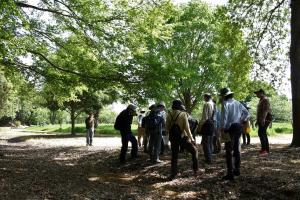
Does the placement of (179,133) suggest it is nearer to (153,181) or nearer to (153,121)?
(153,181)

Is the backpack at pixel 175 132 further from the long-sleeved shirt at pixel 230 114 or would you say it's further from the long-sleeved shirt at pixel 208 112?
the long-sleeved shirt at pixel 208 112

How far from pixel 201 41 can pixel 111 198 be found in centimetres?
3473

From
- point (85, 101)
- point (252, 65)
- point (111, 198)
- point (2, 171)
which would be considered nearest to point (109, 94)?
point (2, 171)

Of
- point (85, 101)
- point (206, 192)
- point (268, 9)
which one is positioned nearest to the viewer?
point (206, 192)

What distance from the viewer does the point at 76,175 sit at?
10984 millimetres

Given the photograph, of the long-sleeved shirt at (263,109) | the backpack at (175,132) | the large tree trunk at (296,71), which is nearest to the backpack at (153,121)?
the backpack at (175,132)

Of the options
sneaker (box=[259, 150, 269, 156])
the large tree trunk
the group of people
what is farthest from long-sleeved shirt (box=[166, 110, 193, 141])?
the large tree trunk

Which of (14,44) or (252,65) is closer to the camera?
(14,44)

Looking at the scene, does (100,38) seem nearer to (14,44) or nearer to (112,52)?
(112,52)

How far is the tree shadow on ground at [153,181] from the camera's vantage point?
8227 millimetres

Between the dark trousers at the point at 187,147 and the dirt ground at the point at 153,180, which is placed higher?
the dark trousers at the point at 187,147

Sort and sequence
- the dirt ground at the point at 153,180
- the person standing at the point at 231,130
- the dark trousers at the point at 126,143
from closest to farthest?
the dirt ground at the point at 153,180, the person standing at the point at 231,130, the dark trousers at the point at 126,143

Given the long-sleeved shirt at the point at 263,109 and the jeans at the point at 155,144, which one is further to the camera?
the long-sleeved shirt at the point at 263,109

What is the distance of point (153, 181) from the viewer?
10281 millimetres
